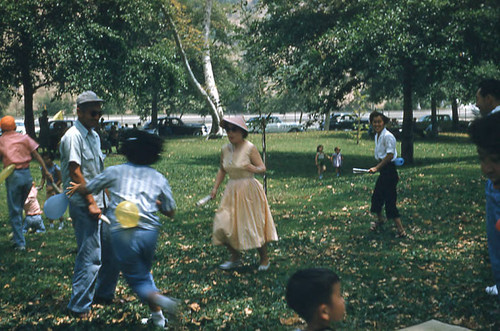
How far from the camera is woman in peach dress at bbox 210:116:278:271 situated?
24.5 feet

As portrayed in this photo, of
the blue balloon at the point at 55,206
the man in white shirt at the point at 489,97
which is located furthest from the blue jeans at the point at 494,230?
the blue balloon at the point at 55,206

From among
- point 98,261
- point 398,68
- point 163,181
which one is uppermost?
point 398,68

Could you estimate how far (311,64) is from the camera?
20422 mm

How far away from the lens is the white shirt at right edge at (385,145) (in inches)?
353

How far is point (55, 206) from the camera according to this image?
569cm

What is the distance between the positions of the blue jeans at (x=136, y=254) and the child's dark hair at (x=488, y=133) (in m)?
2.91

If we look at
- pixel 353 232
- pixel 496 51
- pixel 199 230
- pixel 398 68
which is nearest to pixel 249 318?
pixel 353 232

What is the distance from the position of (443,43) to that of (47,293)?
16.0m

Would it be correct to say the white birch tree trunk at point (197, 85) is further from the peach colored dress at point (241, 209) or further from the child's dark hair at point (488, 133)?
the child's dark hair at point (488, 133)

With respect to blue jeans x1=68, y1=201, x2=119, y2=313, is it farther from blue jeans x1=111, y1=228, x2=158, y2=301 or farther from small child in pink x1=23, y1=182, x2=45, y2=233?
small child in pink x1=23, y1=182, x2=45, y2=233

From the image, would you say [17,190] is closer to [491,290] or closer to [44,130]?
[491,290]

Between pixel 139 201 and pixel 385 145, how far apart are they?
498 cm

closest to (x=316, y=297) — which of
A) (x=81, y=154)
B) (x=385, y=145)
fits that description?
(x=81, y=154)

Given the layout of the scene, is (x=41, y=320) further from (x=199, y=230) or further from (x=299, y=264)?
(x=199, y=230)
